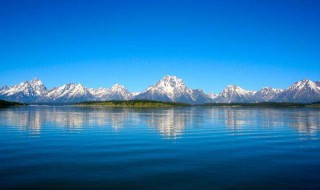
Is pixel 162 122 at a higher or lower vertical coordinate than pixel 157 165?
higher

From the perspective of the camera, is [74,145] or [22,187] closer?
[22,187]

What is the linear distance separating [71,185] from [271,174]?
1395cm

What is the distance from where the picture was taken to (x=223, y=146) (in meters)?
35.2

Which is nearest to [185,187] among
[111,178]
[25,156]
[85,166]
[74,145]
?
[111,178]

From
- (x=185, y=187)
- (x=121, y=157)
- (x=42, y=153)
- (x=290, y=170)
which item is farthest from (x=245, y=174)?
(x=42, y=153)

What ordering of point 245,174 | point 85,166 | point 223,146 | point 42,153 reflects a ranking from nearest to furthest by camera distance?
1. point 245,174
2. point 85,166
3. point 42,153
4. point 223,146

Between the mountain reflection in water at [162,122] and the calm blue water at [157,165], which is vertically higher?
the mountain reflection in water at [162,122]

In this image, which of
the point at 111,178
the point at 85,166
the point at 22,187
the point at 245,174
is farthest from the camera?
the point at 85,166

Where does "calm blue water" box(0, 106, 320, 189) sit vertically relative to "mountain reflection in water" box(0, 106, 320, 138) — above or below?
below

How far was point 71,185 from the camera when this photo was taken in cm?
1906

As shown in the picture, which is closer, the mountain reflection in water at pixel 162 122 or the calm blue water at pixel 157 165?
the calm blue water at pixel 157 165

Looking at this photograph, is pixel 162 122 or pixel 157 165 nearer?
pixel 157 165

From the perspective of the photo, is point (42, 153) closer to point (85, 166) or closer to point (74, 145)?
point (74, 145)

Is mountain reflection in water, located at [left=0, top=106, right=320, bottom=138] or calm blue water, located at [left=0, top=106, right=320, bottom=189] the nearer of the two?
calm blue water, located at [left=0, top=106, right=320, bottom=189]
